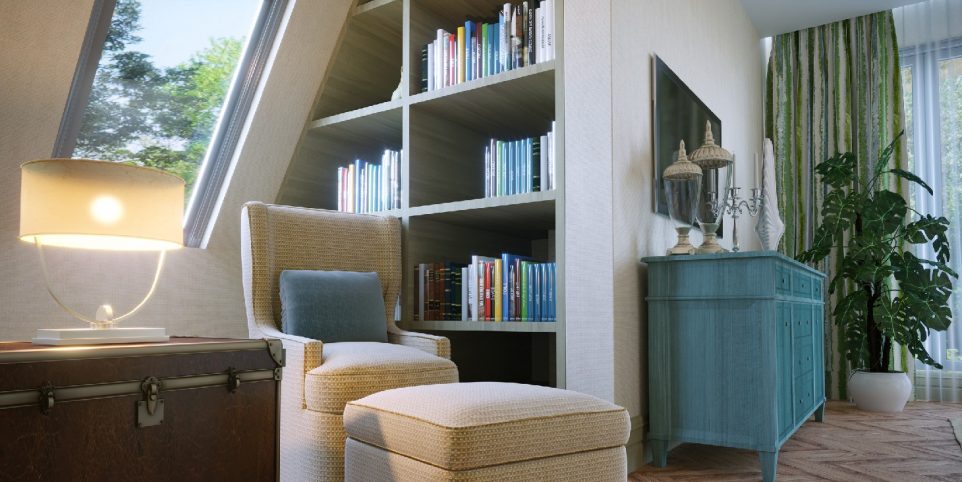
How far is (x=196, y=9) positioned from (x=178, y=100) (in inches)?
13.4

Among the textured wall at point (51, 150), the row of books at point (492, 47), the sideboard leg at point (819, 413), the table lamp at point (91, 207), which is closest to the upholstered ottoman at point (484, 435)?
the table lamp at point (91, 207)

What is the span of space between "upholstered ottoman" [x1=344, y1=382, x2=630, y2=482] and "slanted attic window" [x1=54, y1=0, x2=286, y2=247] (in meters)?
1.49

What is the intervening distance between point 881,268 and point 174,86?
3.75 metres

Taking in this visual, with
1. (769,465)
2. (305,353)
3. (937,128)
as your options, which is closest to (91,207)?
(305,353)

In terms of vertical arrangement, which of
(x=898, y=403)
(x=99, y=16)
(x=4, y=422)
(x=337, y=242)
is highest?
(x=99, y=16)

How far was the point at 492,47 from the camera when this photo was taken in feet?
8.75

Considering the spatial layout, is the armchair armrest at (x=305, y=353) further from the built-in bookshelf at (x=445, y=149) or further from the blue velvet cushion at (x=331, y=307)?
the built-in bookshelf at (x=445, y=149)

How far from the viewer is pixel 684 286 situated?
8.62ft

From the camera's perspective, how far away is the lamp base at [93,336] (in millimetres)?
1487

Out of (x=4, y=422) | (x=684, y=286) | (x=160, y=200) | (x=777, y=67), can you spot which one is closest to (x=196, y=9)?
(x=160, y=200)

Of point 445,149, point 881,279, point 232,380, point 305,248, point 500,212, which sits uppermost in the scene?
point 445,149

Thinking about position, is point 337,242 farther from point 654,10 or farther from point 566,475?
point 654,10

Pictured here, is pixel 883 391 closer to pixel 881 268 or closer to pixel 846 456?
pixel 881 268

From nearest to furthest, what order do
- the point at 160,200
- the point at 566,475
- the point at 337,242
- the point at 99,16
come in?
the point at 566,475 → the point at 160,200 → the point at 99,16 → the point at 337,242
